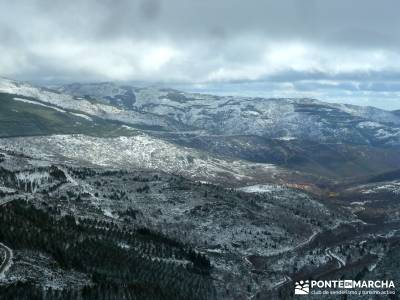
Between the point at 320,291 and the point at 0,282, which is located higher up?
the point at 0,282

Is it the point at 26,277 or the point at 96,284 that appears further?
the point at 96,284

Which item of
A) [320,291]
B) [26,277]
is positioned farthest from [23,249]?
[320,291]

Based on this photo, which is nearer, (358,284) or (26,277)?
(26,277)

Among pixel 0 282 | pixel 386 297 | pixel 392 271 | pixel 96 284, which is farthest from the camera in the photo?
pixel 392 271

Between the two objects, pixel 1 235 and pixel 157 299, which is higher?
pixel 1 235

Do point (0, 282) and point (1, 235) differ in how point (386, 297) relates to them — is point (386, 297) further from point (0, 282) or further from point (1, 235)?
point (1, 235)

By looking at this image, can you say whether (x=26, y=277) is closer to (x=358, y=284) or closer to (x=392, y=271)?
(x=358, y=284)

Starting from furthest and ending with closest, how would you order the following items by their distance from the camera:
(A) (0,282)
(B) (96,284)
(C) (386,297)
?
(B) (96,284) < (C) (386,297) < (A) (0,282)

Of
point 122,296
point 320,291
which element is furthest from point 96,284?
point 320,291

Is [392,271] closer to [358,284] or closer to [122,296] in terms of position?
[358,284]
